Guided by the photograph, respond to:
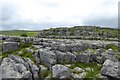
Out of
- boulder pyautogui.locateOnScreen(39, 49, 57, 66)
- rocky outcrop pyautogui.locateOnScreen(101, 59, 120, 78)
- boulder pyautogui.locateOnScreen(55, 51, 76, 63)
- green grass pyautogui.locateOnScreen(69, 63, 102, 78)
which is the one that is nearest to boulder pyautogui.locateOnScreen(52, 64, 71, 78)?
green grass pyautogui.locateOnScreen(69, 63, 102, 78)

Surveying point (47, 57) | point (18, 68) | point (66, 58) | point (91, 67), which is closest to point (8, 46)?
point (47, 57)

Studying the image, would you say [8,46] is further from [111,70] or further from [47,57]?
[111,70]

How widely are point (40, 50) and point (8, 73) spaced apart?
13.3 meters

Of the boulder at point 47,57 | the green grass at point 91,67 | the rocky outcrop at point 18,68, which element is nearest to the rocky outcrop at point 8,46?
the rocky outcrop at point 18,68

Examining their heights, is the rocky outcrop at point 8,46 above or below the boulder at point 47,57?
above

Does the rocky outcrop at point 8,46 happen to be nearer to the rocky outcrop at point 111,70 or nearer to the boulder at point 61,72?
the boulder at point 61,72

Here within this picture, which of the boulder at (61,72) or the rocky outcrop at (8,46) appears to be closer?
the boulder at (61,72)

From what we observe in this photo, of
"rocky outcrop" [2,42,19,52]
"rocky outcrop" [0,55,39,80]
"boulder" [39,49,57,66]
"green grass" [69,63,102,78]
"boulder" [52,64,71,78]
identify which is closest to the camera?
"rocky outcrop" [0,55,39,80]

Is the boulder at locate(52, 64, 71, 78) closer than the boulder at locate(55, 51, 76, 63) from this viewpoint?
Yes

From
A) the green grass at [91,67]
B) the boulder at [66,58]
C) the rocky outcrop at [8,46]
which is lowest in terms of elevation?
the green grass at [91,67]

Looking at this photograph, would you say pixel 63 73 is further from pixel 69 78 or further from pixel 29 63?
pixel 29 63

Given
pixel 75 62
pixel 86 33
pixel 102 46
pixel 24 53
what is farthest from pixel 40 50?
pixel 86 33

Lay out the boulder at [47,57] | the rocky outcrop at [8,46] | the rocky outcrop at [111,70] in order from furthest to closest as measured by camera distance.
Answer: the rocky outcrop at [8,46] < the boulder at [47,57] < the rocky outcrop at [111,70]

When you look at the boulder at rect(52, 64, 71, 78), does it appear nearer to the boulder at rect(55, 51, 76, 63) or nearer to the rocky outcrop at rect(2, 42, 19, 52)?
the boulder at rect(55, 51, 76, 63)
